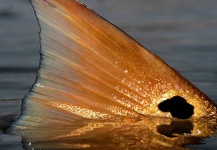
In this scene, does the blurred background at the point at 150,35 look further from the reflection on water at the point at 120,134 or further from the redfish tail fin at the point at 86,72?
the redfish tail fin at the point at 86,72

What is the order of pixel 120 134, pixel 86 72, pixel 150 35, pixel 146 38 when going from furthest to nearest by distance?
pixel 150 35 < pixel 146 38 < pixel 120 134 < pixel 86 72

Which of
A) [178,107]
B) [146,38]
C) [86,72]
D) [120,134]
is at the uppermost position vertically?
[146,38]

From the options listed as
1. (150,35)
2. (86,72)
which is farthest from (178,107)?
(150,35)

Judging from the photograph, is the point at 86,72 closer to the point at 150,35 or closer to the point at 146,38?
the point at 146,38

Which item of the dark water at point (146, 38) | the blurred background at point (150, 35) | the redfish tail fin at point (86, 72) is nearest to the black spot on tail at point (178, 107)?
the redfish tail fin at point (86, 72)

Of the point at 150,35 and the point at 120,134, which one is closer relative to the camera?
the point at 120,134

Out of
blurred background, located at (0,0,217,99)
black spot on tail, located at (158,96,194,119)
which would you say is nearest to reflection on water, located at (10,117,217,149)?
black spot on tail, located at (158,96,194,119)
